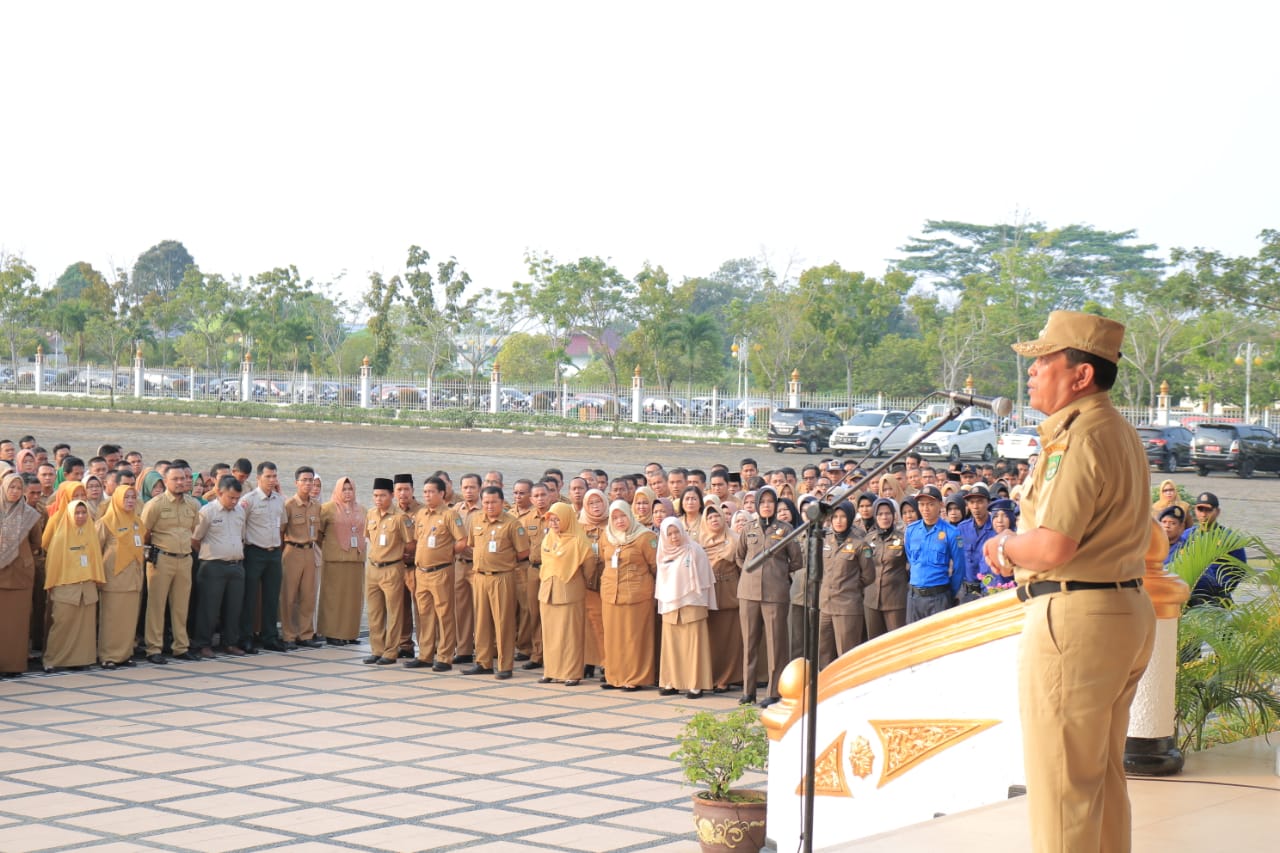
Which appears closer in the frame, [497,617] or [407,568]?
[497,617]

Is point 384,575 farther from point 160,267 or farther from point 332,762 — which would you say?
point 160,267

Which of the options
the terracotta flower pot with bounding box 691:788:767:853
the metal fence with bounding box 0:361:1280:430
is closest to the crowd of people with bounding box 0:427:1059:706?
the terracotta flower pot with bounding box 691:788:767:853

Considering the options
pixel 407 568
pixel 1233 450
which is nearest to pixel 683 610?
pixel 407 568

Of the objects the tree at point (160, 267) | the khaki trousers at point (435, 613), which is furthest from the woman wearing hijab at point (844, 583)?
the tree at point (160, 267)

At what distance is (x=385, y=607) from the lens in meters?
11.6

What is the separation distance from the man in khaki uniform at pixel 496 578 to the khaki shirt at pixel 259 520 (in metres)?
1.89

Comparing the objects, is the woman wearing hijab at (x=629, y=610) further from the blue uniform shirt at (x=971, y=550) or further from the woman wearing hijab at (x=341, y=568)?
the woman wearing hijab at (x=341, y=568)

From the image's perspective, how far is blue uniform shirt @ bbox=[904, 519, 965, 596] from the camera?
9789 millimetres

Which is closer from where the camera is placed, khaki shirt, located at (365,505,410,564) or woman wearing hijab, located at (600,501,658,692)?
woman wearing hijab, located at (600,501,658,692)

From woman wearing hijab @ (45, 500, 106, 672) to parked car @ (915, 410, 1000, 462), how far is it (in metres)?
22.6

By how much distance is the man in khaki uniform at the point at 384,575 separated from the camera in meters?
11.4

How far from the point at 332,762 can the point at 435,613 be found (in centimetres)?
328

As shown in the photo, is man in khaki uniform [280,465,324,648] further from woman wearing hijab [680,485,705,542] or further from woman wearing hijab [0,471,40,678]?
woman wearing hijab [680,485,705,542]

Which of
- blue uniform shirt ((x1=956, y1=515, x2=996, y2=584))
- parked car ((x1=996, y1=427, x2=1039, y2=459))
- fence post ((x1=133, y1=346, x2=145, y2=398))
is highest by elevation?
fence post ((x1=133, y1=346, x2=145, y2=398))
